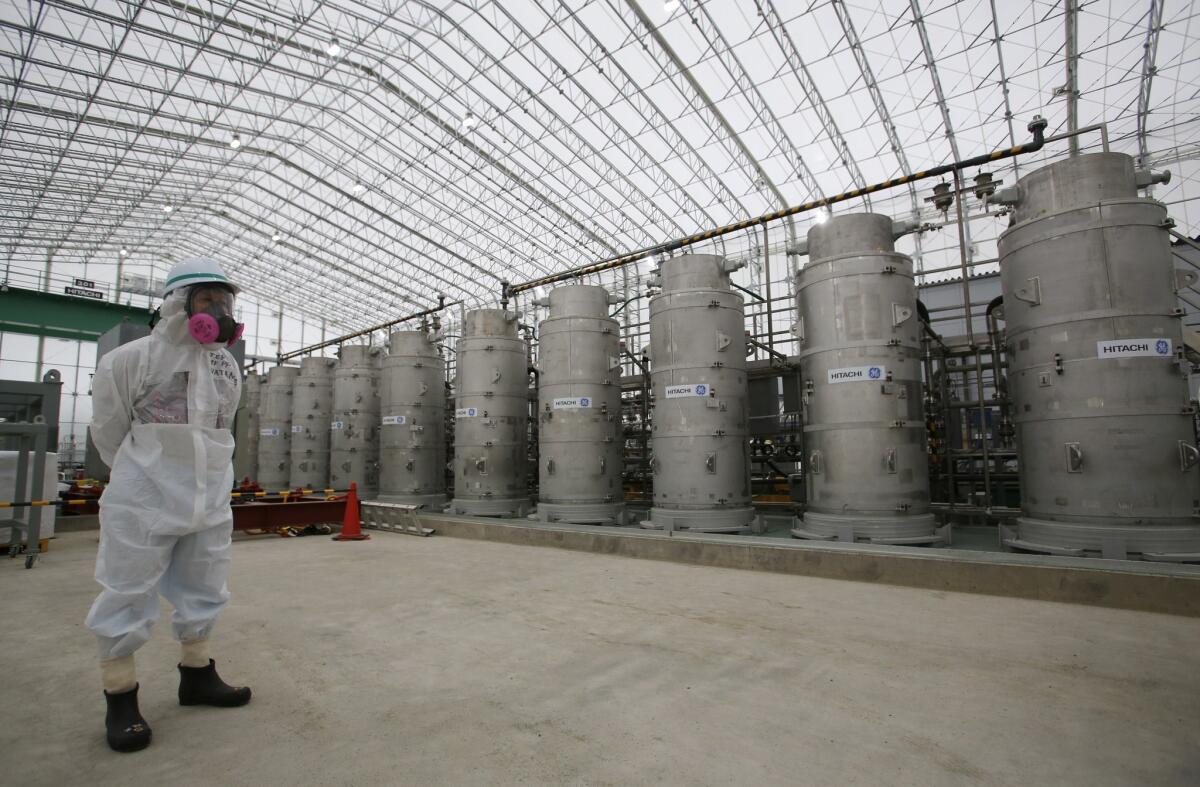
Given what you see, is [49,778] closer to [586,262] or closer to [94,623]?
[94,623]

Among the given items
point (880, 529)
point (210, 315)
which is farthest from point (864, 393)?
point (210, 315)

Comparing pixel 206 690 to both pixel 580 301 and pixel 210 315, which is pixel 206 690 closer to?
pixel 210 315

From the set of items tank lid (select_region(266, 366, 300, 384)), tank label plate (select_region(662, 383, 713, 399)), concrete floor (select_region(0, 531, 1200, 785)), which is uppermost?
tank lid (select_region(266, 366, 300, 384))

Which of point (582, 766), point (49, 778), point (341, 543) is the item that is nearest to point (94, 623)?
point (49, 778)

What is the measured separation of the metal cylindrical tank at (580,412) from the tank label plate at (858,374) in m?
3.77

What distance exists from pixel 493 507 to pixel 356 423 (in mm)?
5284

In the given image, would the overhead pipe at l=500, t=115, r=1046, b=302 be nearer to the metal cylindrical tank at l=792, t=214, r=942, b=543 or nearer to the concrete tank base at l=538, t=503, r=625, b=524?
the metal cylindrical tank at l=792, t=214, r=942, b=543

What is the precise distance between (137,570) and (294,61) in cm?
1964

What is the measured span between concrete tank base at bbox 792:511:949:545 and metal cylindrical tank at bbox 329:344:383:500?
34.6ft

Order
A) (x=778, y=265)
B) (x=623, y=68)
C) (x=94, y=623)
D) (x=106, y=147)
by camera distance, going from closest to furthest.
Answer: (x=94, y=623) → (x=623, y=68) → (x=106, y=147) → (x=778, y=265)

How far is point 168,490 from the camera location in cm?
263

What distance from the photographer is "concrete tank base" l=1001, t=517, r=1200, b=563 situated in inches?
204

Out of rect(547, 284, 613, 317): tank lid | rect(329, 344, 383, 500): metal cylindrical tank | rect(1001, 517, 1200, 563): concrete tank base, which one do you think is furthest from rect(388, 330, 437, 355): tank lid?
rect(1001, 517, 1200, 563): concrete tank base

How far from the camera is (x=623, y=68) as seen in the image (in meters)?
16.8
